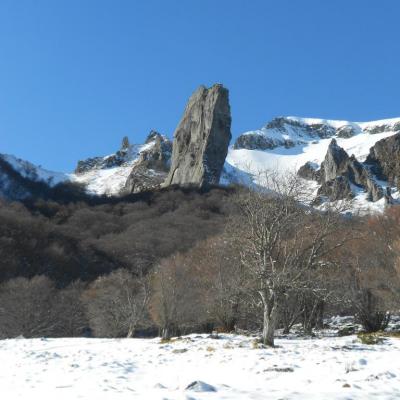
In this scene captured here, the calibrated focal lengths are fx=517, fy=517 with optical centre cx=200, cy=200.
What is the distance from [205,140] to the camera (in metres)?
140

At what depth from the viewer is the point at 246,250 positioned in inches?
819

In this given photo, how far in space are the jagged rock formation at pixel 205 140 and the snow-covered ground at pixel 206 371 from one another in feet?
396

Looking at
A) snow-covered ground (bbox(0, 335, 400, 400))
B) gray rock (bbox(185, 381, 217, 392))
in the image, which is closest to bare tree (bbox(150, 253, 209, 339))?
snow-covered ground (bbox(0, 335, 400, 400))

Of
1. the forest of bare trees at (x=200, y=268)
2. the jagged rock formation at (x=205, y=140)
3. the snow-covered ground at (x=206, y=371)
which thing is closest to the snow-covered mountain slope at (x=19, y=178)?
the forest of bare trees at (x=200, y=268)

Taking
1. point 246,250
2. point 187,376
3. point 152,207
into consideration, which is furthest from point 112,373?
point 152,207

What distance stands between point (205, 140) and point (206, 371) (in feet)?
421

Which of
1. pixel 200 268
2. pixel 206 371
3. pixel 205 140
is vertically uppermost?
pixel 205 140

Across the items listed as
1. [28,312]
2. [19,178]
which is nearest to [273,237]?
[28,312]

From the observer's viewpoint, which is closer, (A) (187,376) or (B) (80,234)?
(A) (187,376)

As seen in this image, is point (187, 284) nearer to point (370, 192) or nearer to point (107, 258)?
point (107, 258)

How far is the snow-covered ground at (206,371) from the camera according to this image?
9984 millimetres

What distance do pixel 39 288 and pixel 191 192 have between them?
279 feet

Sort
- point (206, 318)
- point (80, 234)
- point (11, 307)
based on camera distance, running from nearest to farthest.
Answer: point (206, 318) < point (11, 307) < point (80, 234)

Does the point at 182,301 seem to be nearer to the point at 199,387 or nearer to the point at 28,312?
the point at 28,312
